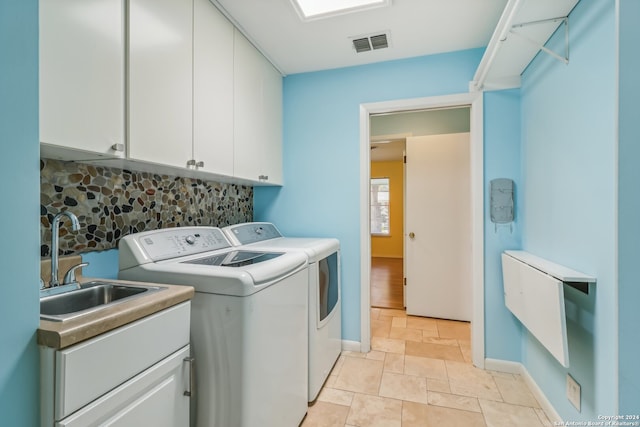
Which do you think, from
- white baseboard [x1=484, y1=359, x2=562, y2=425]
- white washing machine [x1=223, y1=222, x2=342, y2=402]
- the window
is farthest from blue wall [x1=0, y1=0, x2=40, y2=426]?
the window

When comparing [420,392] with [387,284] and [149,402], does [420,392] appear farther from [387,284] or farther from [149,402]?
[387,284]

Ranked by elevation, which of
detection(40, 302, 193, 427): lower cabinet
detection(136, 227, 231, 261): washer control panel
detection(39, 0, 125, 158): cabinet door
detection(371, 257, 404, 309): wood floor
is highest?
detection(39, 0, 125, 158): cabinet door

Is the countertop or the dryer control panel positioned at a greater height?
the dryer control panel

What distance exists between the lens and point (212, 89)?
1.71m

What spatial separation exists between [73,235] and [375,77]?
7.53 ft

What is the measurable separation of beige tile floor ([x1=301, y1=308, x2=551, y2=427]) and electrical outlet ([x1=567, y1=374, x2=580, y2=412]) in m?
0.32

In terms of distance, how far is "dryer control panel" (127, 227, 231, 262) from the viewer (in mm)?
1418

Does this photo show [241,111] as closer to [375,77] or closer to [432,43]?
[375,77]

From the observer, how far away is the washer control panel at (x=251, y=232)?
2041 mm

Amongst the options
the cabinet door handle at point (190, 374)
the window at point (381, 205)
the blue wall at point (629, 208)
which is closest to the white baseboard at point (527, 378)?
the blue wall at point (629, 208)

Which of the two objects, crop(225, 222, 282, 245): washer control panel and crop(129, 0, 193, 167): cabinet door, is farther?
crop(225, 222, 282, 245): washer control panel

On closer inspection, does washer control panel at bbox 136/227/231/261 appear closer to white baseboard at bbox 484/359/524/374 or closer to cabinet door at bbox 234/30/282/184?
cabinet door at bbox 234/30/282/184

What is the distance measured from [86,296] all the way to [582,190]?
2.17 m

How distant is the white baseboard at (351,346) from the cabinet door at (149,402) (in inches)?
63.8
